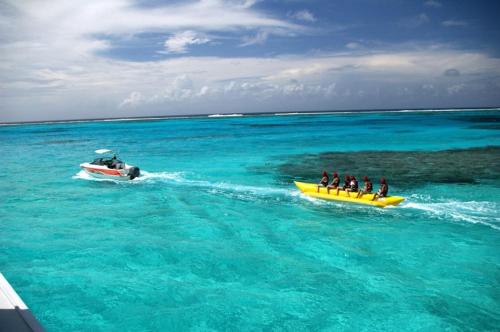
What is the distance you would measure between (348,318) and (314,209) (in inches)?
325

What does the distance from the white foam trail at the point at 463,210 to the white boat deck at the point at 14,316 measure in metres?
14.7

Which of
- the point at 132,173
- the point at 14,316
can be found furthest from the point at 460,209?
the point at 132,173

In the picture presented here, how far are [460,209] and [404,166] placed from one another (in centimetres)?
1138

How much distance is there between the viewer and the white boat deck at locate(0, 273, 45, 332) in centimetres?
502

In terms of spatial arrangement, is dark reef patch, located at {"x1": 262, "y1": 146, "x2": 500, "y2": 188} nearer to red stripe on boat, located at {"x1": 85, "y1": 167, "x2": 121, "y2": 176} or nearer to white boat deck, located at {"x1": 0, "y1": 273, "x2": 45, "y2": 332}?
red stripe on boat, located at {"x1": 85, "y1": 167, "x2": 121, "y2": 176}

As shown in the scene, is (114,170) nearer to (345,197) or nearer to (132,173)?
(132,173)

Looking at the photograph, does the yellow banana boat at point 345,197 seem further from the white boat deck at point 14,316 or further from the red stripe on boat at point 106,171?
the white boat deck at point 14,316

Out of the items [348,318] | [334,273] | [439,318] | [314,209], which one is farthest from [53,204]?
[439,318]

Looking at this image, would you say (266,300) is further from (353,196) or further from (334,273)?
(353,196)

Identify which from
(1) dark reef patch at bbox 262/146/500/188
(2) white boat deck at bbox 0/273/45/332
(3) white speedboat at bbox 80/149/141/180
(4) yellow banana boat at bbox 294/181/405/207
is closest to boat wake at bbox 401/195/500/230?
(4) yellow banana boat at bbox 294/181/405/207

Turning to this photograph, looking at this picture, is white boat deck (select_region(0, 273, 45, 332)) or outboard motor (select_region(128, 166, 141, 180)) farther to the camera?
outboard motor (select_region(128, 166, 141, 180))

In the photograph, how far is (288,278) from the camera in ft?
34.1

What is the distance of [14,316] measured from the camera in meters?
5.32

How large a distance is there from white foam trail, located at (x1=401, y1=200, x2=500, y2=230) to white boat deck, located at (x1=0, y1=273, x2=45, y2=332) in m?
14.7
